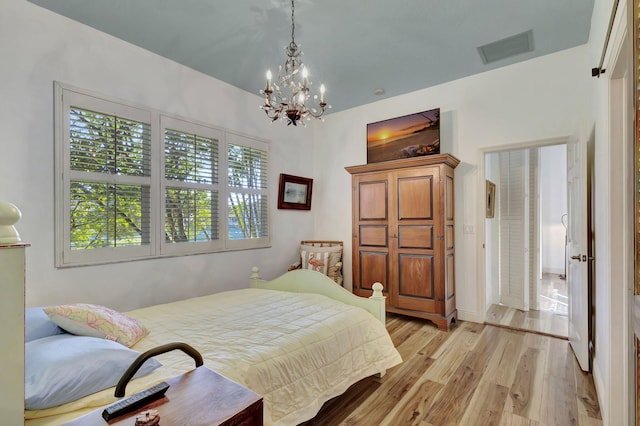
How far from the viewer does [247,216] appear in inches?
149

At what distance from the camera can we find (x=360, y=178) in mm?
3900

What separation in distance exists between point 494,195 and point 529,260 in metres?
1.01

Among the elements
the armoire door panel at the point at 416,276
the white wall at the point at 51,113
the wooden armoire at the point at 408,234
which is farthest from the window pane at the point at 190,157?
the armoire door panel at the point at 416,276

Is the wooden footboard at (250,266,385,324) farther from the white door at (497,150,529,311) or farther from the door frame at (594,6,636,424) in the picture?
the white door at (497,150,529,311)

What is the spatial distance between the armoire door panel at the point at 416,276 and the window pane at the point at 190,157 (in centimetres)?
246

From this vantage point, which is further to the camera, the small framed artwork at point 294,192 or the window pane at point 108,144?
the small framed artwork at point 294,192

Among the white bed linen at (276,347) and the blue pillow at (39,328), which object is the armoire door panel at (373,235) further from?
the blue pillow at (39,328)

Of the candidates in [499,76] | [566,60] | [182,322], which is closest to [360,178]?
[499,76]

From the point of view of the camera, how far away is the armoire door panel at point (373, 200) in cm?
368

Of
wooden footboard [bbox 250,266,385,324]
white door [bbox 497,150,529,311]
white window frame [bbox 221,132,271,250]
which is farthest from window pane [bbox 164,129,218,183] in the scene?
white door [bbox 497,150,529,311]

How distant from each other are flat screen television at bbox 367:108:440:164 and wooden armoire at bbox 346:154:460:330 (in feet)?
0.85

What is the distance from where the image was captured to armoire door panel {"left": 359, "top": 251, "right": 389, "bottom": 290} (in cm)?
364

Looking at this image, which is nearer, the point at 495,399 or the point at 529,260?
the point at 495,399

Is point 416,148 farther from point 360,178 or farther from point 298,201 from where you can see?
point 298,201
